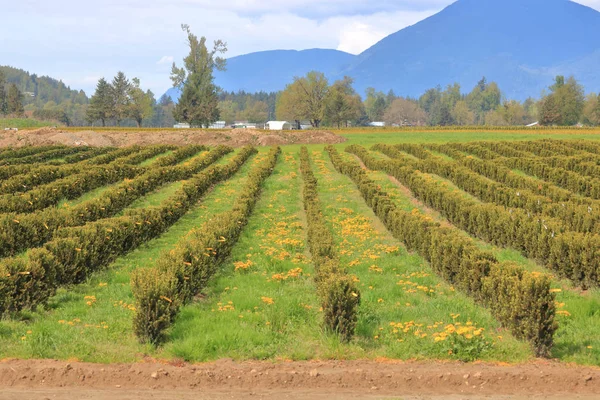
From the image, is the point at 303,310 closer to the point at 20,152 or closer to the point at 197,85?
the point at 20,152

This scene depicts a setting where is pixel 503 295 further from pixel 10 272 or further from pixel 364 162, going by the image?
pixel 364 162

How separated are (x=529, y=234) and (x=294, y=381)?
29.8ft

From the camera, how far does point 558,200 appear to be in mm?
21469

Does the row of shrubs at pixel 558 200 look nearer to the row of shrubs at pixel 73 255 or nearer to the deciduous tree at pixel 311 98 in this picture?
the row of shrubs at pixel 73 255

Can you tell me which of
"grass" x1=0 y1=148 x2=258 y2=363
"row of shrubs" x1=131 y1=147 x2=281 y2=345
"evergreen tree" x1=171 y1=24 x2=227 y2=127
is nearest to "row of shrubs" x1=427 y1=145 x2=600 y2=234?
"row of shrubs" x1=131 y1=147 x2=281 y2=345

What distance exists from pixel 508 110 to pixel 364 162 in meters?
107

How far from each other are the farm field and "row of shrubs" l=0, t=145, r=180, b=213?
127 mm

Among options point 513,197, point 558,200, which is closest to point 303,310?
point 513,197

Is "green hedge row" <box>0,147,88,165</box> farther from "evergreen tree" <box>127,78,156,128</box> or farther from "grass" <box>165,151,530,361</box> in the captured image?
"evergreen tree" <box>127,78,156,128</box>

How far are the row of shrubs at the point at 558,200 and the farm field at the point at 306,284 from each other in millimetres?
84

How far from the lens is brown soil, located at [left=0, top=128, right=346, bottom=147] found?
55.1m

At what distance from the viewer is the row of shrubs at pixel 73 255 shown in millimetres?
10656

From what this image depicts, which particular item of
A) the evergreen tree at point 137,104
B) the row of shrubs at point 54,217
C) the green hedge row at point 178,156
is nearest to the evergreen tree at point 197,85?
the evergreen tree at point 137,104

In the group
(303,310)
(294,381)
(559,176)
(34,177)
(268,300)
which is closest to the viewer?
(294,381)
